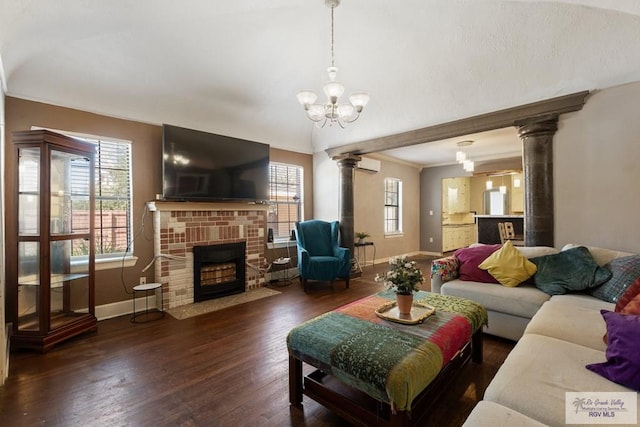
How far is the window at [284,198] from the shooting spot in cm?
520

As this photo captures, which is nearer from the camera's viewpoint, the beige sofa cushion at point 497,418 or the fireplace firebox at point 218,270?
the beige sofa cushion at point 497,418

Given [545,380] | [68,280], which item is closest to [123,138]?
[68,280]

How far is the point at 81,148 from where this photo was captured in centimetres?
282

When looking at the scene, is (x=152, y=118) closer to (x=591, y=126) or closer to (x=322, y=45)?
(x=322, y=45)

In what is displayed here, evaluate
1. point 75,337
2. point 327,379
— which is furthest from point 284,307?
point 75,337

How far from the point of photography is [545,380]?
1.25 m

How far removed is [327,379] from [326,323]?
356mm

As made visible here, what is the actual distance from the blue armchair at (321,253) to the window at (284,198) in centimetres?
68

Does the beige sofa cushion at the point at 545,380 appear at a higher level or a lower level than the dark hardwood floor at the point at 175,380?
higher

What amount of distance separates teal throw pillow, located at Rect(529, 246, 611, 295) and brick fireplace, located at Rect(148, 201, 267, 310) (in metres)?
3.61

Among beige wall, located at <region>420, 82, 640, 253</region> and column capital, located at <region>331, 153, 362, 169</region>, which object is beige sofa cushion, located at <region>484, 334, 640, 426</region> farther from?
column capital, located at <region>331, 153, 362, 169</region>

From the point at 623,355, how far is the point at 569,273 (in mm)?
1666

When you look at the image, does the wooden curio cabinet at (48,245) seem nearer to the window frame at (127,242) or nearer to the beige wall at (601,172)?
the window frame at (127,242)

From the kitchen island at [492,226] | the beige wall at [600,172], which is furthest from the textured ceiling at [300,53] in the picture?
the kitchen island at [492,226]
